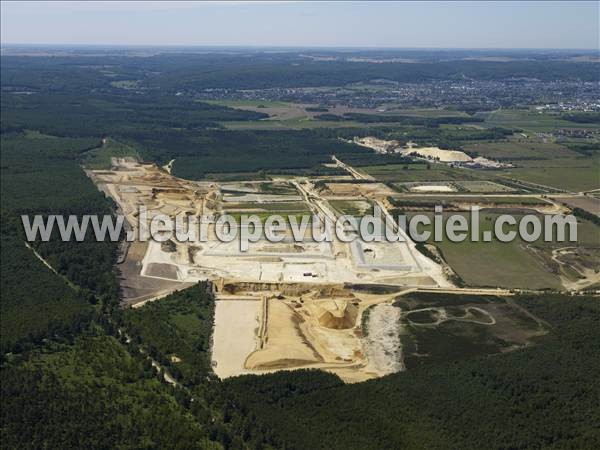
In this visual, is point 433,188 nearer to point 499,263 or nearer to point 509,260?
point 509,260

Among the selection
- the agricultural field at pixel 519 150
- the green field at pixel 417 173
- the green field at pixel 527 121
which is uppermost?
the green field at pixel 527 121

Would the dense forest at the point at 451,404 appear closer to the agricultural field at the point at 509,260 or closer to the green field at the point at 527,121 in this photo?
the agricultural field at the point at 509,260

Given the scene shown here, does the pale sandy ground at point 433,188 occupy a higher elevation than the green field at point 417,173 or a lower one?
lower

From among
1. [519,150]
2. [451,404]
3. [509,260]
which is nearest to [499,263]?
[509,260]

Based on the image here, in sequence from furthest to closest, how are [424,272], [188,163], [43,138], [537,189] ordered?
[43,138] → [188,163] → [537,189] → [424,272]

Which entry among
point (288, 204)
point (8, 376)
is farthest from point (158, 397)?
point (288, 204)

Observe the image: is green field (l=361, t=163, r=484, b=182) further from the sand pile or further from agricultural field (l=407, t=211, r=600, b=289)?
the sand pile

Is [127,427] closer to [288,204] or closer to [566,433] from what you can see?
[566,433]

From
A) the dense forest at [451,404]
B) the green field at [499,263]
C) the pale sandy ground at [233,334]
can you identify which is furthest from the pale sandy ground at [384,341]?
the green field at [499,263]
